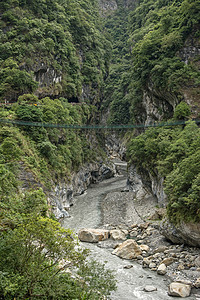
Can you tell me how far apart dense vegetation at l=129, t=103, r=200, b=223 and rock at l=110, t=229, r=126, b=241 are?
12.6ft

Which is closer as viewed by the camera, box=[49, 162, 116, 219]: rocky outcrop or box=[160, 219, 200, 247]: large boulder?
box=[160, 219, 200, 247]: large boulder

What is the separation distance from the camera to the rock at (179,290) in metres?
9.45

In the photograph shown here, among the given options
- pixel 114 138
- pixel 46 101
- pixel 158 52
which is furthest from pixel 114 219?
pixel 114 138

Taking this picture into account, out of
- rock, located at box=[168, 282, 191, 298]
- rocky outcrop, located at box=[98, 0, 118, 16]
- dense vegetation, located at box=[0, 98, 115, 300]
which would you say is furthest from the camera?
rocky outcrop, located at box=[98, 0, 118, 16]

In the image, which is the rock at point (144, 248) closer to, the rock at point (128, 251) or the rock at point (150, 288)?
the rock at point (128, 251)

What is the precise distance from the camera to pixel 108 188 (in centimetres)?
3256

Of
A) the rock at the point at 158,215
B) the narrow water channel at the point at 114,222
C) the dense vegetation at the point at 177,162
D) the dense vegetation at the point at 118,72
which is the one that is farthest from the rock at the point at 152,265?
the dense vegetation at the point at 118,72

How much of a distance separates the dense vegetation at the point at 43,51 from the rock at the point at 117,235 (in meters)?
15.4

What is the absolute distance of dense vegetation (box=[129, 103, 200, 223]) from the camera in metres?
12.6

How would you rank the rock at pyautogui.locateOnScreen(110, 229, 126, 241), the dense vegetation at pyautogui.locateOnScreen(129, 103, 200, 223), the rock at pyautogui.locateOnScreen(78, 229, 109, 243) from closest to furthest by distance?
1. the dense vegetation at pyautogui.locateOnScreen(129, 103, 200, 223)
2. the rock at pyautogui.locateOnScreen(78, 229, 109, 243)
3. the rock at pyautogui.locateOnScreen(110, 229, 126, 241)

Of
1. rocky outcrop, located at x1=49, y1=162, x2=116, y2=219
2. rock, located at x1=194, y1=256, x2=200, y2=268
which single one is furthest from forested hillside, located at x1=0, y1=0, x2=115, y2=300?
rock, located at x1=194, y1=256, x2=200, y2=268

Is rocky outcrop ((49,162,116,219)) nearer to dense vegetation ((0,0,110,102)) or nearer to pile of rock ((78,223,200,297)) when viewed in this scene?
pile of rock ((78,223,200,297))

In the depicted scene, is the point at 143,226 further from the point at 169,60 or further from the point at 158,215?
the point at 169,60

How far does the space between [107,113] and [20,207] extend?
4968cm
